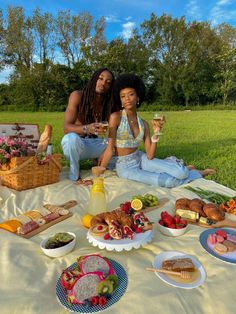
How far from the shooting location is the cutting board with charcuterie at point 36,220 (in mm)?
2529

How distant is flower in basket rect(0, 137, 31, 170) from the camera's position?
147 inches

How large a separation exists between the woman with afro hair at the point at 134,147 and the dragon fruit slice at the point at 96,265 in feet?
7.11

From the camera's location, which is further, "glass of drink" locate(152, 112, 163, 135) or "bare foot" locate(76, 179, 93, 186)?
"bare foot" locate(76, 179, 93, 186)

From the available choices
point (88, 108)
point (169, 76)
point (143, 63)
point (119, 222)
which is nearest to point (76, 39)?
point (143, 63)

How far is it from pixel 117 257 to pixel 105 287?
47 cm

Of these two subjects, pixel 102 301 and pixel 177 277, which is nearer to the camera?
pixel 102 301

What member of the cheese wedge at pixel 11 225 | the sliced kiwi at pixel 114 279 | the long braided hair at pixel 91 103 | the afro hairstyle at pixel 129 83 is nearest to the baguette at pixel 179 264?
the sliced kiwi at pixel 114 279

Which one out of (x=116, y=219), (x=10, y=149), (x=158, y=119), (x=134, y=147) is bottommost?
(x=116, y=219)

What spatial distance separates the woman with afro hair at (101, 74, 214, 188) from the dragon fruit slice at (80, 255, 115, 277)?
7.11 feet


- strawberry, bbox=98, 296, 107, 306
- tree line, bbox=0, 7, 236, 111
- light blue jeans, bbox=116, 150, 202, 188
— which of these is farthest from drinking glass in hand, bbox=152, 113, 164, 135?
tree line, bbox=0, 7, 236, 111

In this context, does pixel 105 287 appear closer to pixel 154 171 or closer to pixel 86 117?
pixel 154 171

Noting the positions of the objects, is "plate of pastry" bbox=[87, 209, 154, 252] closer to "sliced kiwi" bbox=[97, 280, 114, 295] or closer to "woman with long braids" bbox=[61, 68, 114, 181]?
"sliced kiwi" bbox=[97, 280, 114, 295]

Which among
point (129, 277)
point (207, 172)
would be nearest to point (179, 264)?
point (129, 277)

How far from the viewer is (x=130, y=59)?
125ft
